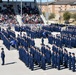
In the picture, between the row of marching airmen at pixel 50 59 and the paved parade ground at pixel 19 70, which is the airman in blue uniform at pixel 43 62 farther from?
the paved parade ground at pixel 19 70

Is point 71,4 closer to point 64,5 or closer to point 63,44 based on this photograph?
point 64,5

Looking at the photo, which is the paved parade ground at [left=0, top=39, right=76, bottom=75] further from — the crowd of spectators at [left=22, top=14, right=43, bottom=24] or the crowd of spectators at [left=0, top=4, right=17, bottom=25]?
the crowd of spectators at [left=22, top=14, right=43, bottom=24]

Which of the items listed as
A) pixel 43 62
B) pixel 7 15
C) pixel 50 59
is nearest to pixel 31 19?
pixel 7 15

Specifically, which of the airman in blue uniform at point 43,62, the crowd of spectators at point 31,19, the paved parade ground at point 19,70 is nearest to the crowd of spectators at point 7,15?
the crowd of spectators at point 31,19

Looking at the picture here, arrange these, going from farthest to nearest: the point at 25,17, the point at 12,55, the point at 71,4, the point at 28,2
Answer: the point at 71,4
the point at 28,2
the point at 25,17
the point at 12,55

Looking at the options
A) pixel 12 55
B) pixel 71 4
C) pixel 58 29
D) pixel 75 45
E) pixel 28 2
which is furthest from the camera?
pixel 71 4

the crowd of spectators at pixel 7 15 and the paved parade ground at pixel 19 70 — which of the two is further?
the crowd of spectators at pixel 7 15

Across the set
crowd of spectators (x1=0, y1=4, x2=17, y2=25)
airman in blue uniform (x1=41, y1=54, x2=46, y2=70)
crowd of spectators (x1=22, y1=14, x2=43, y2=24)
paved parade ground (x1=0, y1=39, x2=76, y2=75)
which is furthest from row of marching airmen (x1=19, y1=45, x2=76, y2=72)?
crowd of spectators (x1=22, y1=14, x2=43, y2=24)

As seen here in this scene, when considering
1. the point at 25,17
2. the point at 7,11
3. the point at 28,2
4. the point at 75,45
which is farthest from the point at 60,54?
the point at 28,2

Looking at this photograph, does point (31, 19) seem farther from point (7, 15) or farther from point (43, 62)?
point (43, 62)

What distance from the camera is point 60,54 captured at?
57.1 ft

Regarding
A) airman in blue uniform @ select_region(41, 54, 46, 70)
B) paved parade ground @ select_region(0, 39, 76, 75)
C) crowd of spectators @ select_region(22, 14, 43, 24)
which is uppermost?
airman in blue uniform @ select_region(41, 54, 46, 70)

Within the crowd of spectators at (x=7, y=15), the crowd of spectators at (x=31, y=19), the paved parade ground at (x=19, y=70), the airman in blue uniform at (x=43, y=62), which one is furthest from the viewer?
the crowd of spectators at (x=31, y=19)

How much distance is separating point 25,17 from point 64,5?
162 ft
